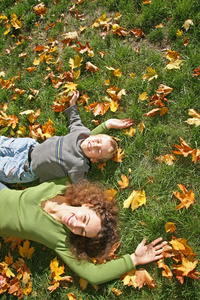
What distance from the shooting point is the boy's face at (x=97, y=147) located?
8.90ft

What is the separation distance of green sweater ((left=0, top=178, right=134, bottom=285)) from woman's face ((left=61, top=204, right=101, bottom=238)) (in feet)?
1.23

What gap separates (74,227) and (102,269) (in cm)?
64

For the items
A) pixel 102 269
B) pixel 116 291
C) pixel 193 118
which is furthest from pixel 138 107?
pixel 116 291

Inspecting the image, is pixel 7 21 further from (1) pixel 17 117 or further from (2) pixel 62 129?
(2) pixel 62 129

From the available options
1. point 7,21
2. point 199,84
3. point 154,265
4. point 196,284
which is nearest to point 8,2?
point 7,21

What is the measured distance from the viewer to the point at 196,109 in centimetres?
287

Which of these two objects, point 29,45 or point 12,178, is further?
point 29,45

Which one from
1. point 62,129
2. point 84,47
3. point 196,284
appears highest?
point 84,47

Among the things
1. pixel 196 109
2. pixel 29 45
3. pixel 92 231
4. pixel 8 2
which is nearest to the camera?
pixel 92 231

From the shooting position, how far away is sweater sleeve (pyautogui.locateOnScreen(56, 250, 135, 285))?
250 cm

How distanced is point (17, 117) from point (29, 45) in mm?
1313

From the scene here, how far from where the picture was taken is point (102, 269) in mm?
2539

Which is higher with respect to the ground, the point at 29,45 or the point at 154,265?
the point at 29,45

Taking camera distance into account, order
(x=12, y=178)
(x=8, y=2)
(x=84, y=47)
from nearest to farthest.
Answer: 1. (x=12, y=178)
2. (x=84, y=47)
3. (x=8, y=2)
